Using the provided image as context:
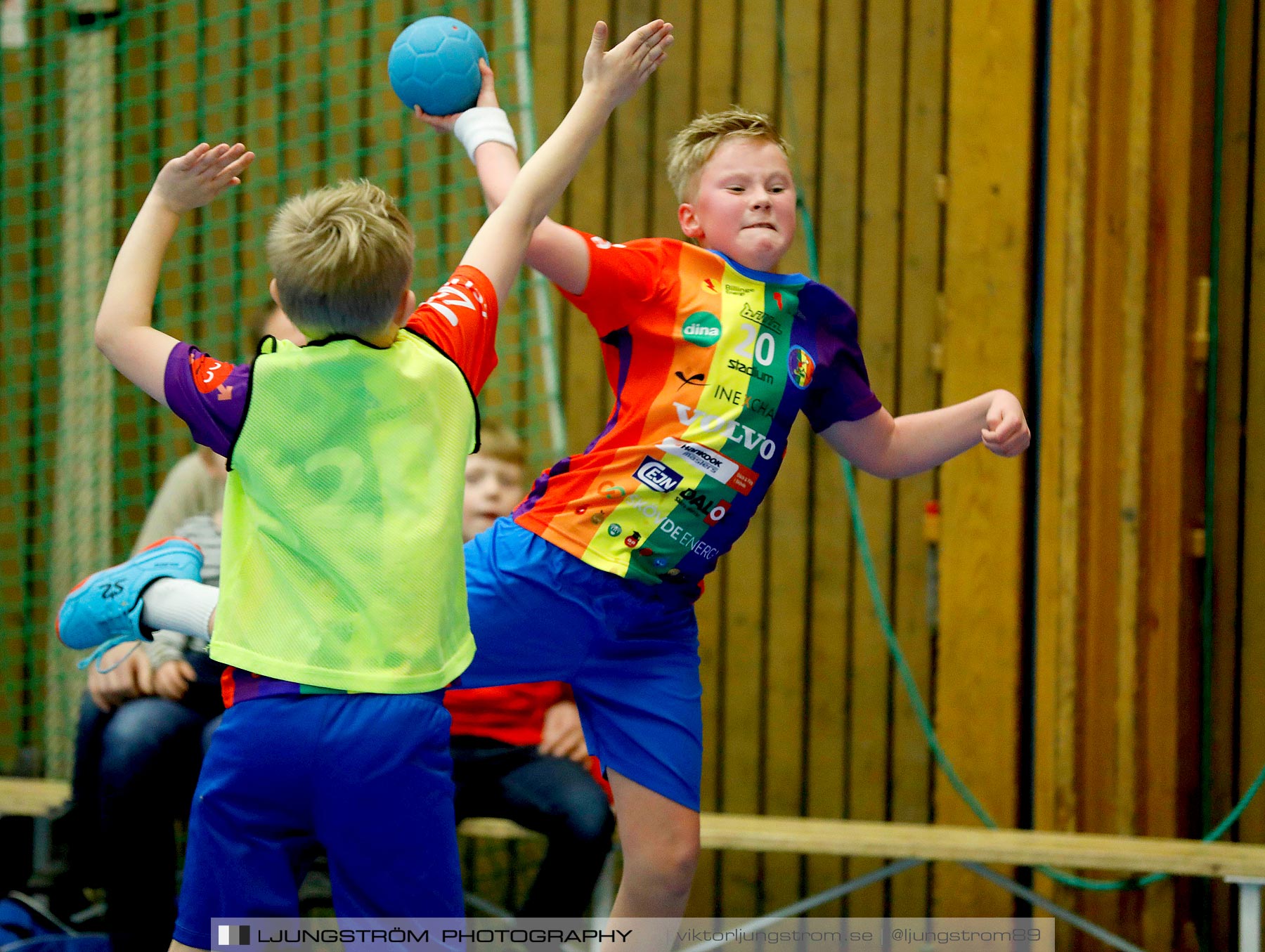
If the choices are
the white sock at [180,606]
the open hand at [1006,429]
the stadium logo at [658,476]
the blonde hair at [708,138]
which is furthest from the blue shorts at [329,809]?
the blonde hair at [708,138]

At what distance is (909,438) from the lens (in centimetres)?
245

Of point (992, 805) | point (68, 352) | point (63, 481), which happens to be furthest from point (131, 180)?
point (992, 805)

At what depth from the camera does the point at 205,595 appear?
190cm

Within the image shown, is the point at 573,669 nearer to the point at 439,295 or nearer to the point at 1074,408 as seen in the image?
the point at 439,295

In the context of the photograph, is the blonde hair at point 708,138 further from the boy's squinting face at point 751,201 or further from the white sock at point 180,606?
the white sock at point 180,606

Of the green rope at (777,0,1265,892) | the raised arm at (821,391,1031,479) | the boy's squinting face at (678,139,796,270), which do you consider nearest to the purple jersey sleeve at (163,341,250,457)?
the boy's squinting face at (678,139,796,270)

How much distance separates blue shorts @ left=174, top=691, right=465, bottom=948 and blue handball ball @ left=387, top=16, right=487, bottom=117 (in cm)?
109

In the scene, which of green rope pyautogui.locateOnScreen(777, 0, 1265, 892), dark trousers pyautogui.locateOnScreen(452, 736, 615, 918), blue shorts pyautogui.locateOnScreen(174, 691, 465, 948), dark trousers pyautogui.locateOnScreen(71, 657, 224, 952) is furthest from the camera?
green rope pyautogui.locateOnScreen(777, 0, 1265, 892)

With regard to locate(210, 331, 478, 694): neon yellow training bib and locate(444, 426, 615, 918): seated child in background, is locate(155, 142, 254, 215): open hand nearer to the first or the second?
locate(210, 331, 478, 694): neon yellow training bib

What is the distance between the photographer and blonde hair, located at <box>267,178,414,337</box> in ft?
5.53

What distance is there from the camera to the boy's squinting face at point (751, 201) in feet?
7.64

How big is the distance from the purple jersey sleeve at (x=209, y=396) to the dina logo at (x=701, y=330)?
2.69ft

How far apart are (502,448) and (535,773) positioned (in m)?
0.79

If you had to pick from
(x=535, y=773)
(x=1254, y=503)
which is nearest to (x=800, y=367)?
(x=535, y=773)
